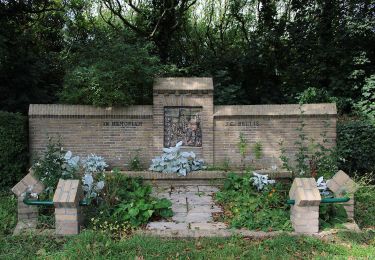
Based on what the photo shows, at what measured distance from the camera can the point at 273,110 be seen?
28.6ft

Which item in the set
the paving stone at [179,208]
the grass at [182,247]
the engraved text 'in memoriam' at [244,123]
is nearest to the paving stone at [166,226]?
the grass at [182,247]

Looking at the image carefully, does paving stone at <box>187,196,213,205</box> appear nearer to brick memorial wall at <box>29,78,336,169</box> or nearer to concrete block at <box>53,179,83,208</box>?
brick memorial wall at <box>29,78,336,169</box>

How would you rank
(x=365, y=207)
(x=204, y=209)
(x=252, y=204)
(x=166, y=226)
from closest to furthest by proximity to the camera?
(x=166, y=226) < (x=252, y=204) < (x=204, y=209) < (x=365, y=207)

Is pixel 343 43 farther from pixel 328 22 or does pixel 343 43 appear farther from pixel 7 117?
pixel 7 117

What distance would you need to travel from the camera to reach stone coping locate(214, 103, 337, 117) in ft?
28.2

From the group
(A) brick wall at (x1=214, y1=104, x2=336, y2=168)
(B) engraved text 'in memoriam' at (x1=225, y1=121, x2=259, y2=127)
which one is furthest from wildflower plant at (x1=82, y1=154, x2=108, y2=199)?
(B) engraved text 'in memoriam' at (x1=225, y1=121, x2=259, y2=127)

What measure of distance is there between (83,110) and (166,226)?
12.9 ft

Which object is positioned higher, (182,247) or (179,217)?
(179,217)

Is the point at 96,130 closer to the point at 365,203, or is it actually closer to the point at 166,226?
the point at 166,226

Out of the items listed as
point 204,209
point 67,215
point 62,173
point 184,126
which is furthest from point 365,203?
point 62,173

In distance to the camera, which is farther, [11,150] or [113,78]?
[113,78]

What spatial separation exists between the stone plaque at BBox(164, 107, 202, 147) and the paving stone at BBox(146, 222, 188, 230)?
315cm

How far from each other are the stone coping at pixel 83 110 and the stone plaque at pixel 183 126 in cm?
50

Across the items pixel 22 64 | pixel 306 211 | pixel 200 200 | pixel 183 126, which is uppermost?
pixel 22 64
